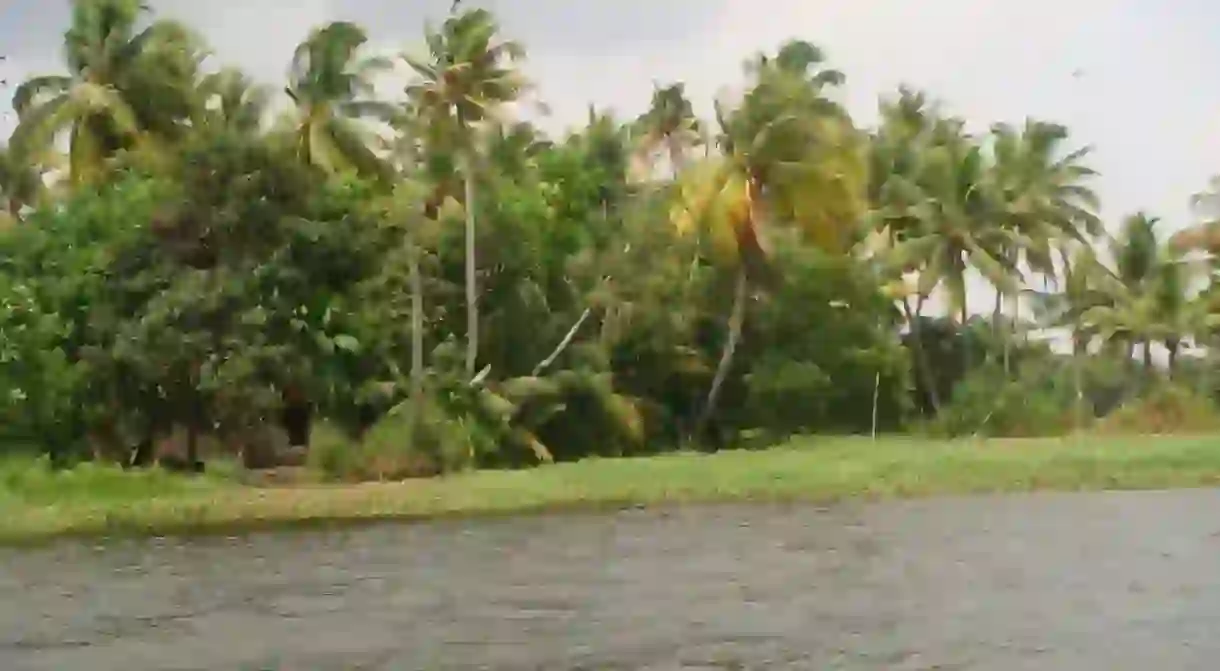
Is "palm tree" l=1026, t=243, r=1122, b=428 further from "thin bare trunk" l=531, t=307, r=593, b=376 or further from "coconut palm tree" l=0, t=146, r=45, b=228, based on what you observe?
"coconut palm tree" l=0, t=146, r=45, b=228

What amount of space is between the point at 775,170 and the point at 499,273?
6093 millimetres

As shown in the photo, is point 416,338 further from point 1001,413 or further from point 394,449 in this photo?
point 1001,413

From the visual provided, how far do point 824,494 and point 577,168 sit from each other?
12956 millimetres

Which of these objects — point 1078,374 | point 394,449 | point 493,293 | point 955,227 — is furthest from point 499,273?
point 1078,374

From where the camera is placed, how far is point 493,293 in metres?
35.2

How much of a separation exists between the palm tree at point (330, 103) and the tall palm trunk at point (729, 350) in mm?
9423

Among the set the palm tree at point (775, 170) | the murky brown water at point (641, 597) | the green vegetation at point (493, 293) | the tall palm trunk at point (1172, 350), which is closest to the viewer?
the murky brown water at point (641, 597)

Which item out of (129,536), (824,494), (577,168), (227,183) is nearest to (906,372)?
(577,168)

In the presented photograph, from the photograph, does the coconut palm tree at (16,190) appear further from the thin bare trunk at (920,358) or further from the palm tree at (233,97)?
the thin bare trunk at (920,358)

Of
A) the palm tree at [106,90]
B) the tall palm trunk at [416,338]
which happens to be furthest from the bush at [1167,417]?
the palm tree at [106,90]

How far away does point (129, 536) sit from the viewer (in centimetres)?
2202

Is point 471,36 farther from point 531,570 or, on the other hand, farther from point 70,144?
point 531,570

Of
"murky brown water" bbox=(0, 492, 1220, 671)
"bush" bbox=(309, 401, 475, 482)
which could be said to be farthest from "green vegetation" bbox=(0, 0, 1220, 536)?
"murky brown water" bbox=(0, 492, 1220, 671)

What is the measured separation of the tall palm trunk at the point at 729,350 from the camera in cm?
3806
